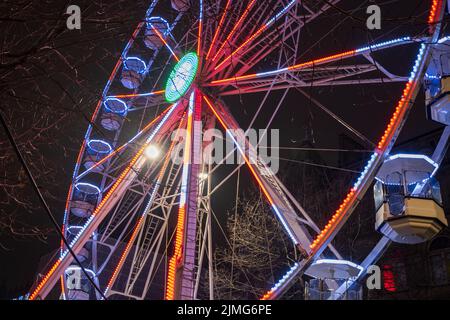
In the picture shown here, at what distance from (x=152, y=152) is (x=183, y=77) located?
6.79 ft

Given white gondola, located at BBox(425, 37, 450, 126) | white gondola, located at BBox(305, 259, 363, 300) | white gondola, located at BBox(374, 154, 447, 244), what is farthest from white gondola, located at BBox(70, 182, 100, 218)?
white gondola, located at BBox(425, 37, 450, 126)

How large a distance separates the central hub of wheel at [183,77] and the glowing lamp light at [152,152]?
1.31 meters

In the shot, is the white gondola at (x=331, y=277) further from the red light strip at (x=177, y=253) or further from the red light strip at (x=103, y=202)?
the red light strip at (x=103, y=202)

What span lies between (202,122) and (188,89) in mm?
880

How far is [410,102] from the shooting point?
9.78 metres

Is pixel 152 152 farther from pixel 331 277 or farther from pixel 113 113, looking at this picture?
pixel 331 277

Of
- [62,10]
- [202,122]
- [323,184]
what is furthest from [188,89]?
[323,184]

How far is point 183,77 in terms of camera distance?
1270 centimetres

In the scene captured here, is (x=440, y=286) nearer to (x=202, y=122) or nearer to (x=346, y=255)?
(x=346, y=255)

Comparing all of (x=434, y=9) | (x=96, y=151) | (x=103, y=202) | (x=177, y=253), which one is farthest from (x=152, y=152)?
(x=434, y=9)
